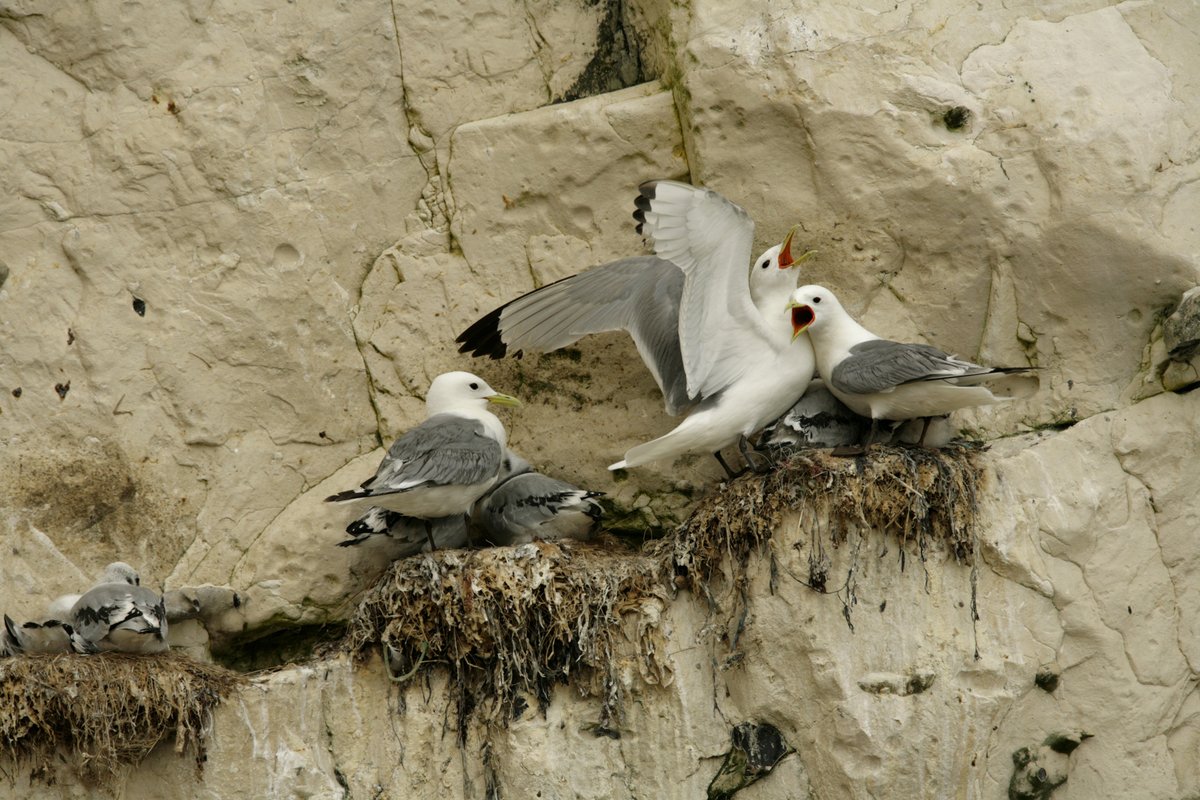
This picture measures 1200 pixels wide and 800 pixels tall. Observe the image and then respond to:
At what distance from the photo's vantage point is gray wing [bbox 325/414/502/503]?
6.05 m

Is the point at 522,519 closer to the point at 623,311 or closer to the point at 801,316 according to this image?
the point at 623,311

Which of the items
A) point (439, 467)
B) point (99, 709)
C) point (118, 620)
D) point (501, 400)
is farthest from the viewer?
point (501, 400)

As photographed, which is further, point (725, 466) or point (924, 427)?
point (725, 466)

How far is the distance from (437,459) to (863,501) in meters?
1.73

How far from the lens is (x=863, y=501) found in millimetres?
5727

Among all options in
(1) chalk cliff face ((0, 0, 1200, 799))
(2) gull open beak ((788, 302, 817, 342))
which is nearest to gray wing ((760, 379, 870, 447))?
(2) gull open beak ((788, 302, 817, 342))

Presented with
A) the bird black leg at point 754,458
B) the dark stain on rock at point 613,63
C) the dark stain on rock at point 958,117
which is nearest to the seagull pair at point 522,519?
the bird black leg at point 754,458

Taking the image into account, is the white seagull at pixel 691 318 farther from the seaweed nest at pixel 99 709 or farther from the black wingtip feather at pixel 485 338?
the seaweed nest at pixel 99 709

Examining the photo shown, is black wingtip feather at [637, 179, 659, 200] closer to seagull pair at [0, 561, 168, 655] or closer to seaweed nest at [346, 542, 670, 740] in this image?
seaweed nest at [346, 542, 670, 740]

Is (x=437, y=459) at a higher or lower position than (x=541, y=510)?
higher

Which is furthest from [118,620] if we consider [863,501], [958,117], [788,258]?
[958,117]

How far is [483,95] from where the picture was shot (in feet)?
23.9

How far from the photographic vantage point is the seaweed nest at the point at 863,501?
574 centimetres

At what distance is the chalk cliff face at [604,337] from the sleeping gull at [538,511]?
0.34 metres
